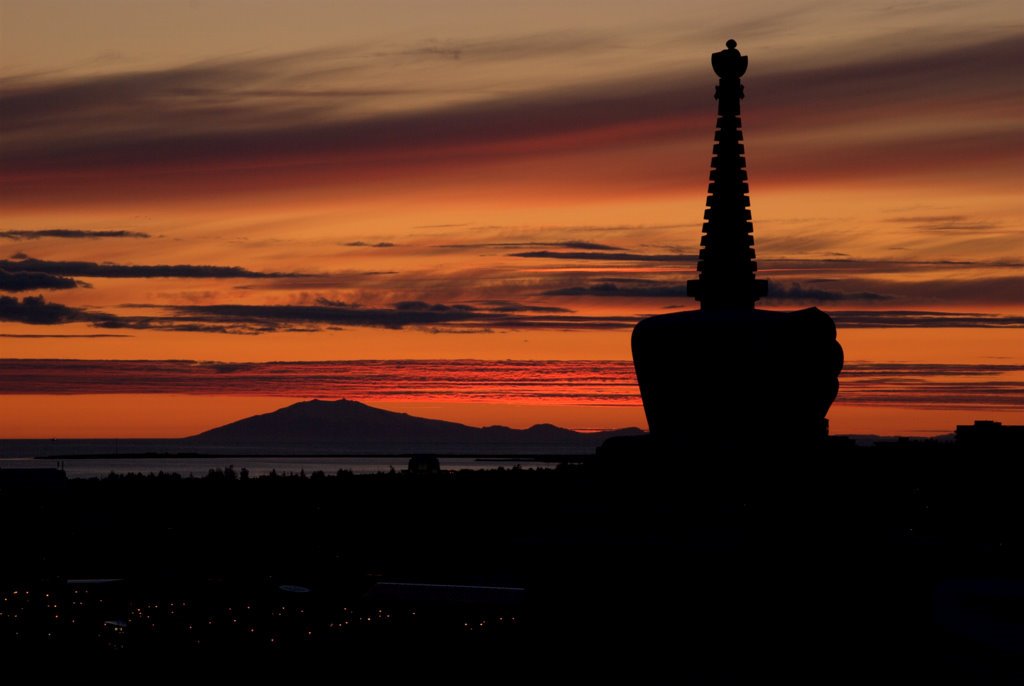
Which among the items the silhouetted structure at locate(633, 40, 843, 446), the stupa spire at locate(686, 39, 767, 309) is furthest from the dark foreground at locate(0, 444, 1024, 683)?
the stupa spire at locate(686, 39, 767, 309)

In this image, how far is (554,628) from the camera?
37.0m

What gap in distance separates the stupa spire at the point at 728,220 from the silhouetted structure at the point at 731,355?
0.07ft

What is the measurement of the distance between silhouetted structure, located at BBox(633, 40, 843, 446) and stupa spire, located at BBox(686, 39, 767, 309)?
0.07 ft

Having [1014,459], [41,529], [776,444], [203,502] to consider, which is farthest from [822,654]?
[203,502]

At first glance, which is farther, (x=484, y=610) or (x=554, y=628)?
(x=484, y=610)

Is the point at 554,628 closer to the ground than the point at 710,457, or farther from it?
closer to the ground

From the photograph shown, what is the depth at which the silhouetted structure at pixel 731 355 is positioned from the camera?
35.8m

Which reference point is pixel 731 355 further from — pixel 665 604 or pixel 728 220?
pixel 665 604

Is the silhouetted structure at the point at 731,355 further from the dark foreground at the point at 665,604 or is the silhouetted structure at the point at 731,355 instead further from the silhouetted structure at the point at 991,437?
the silhouetted structure at the point at 991,437

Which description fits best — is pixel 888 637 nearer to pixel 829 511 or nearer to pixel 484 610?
pixel 829 511

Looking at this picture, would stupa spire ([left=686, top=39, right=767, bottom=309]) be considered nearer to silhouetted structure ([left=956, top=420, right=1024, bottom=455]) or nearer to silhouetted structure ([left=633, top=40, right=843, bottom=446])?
silhouetted structure ([left=633, top=40, right=843, bottom=446])

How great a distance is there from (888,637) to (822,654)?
6.15 feet

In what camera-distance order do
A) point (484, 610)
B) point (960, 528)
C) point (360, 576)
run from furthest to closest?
point (960, 528), point (360, 576), point (484, 610)

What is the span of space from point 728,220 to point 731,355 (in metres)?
3.41
